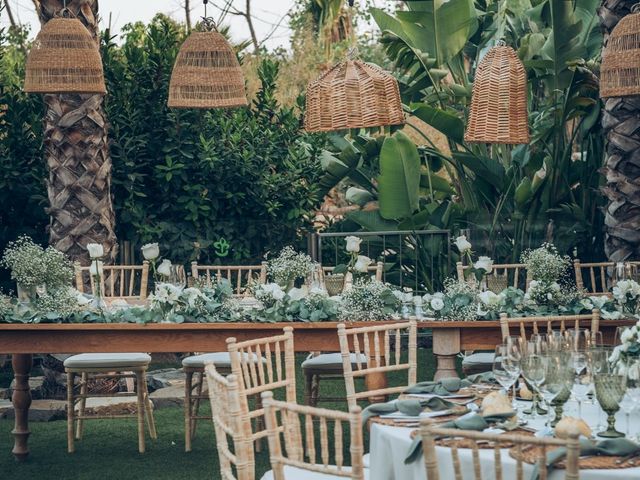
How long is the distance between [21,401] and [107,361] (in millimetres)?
572

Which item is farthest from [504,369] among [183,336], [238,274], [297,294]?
[238,274]

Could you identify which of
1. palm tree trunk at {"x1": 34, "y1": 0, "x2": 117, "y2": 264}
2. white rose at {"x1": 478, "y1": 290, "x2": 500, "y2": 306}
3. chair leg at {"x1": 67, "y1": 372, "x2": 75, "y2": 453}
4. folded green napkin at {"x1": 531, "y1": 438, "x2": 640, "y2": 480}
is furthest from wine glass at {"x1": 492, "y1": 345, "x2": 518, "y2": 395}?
palm tree trunk at {"x1": 34, "y1": 0, "x2": 117, "y2": 264}

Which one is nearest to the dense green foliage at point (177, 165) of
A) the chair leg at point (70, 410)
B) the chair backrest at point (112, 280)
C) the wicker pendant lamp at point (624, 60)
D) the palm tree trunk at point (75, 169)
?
the chair backrest at point (112, 280)

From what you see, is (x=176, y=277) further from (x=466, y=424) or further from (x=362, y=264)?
(x=466, y=424)

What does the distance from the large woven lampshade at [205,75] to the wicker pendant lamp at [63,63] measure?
51 centimetres

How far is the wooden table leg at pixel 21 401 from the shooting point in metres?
6.48

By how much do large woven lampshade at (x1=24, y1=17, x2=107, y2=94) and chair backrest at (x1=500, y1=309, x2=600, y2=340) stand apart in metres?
2.68

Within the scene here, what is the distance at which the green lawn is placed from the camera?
6.43 metres

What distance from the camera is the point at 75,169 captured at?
26.8 feet

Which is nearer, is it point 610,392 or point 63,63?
point 610,392

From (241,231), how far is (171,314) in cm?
403

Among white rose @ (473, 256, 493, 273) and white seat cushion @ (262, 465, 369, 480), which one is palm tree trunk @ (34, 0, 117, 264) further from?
white seat cushion @ (262, 465, 369, 480)

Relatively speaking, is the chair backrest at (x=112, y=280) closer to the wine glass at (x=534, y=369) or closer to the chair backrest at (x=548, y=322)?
the chair backrest at (x=548, y=322)

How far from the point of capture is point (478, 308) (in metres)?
6.20
